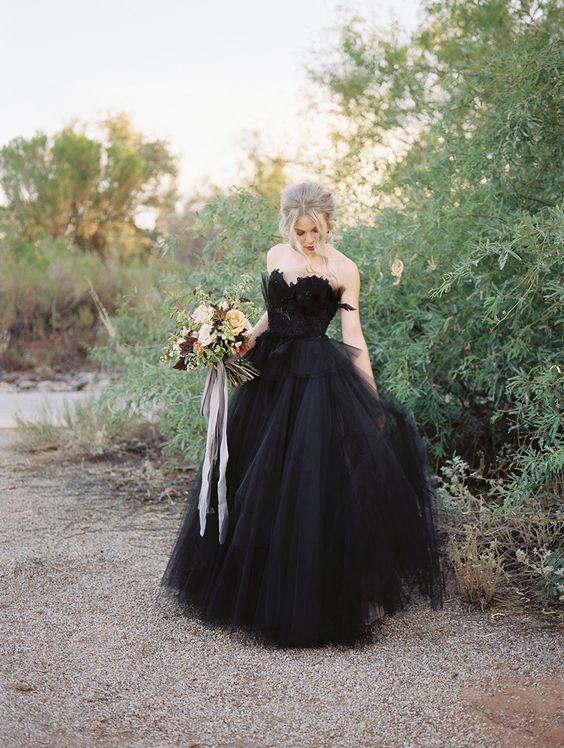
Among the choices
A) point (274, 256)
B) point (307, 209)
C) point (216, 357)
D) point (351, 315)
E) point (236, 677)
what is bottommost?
point (236, 677)

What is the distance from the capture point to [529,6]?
271 inches

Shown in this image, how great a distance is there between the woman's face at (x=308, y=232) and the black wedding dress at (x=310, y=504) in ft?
0.50

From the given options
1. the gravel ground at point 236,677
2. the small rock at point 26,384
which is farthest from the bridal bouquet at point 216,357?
the small rock at point 26,384

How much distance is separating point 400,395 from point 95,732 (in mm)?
2711

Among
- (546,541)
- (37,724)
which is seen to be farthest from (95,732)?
(546,541)

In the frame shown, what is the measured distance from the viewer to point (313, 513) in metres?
3.44

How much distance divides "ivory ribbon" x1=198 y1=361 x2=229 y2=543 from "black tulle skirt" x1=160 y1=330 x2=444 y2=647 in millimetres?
50

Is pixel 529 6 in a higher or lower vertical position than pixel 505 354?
higher

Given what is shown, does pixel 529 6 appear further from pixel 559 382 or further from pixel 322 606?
pixel 322 606

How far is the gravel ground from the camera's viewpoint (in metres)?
2.77

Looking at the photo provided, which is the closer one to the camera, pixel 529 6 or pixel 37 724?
pixel 37 724

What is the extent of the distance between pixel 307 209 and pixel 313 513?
1.23 metres

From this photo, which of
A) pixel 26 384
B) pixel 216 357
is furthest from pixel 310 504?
pixel 26 384

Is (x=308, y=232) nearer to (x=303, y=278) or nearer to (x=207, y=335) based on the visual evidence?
(x=303, y=278)
